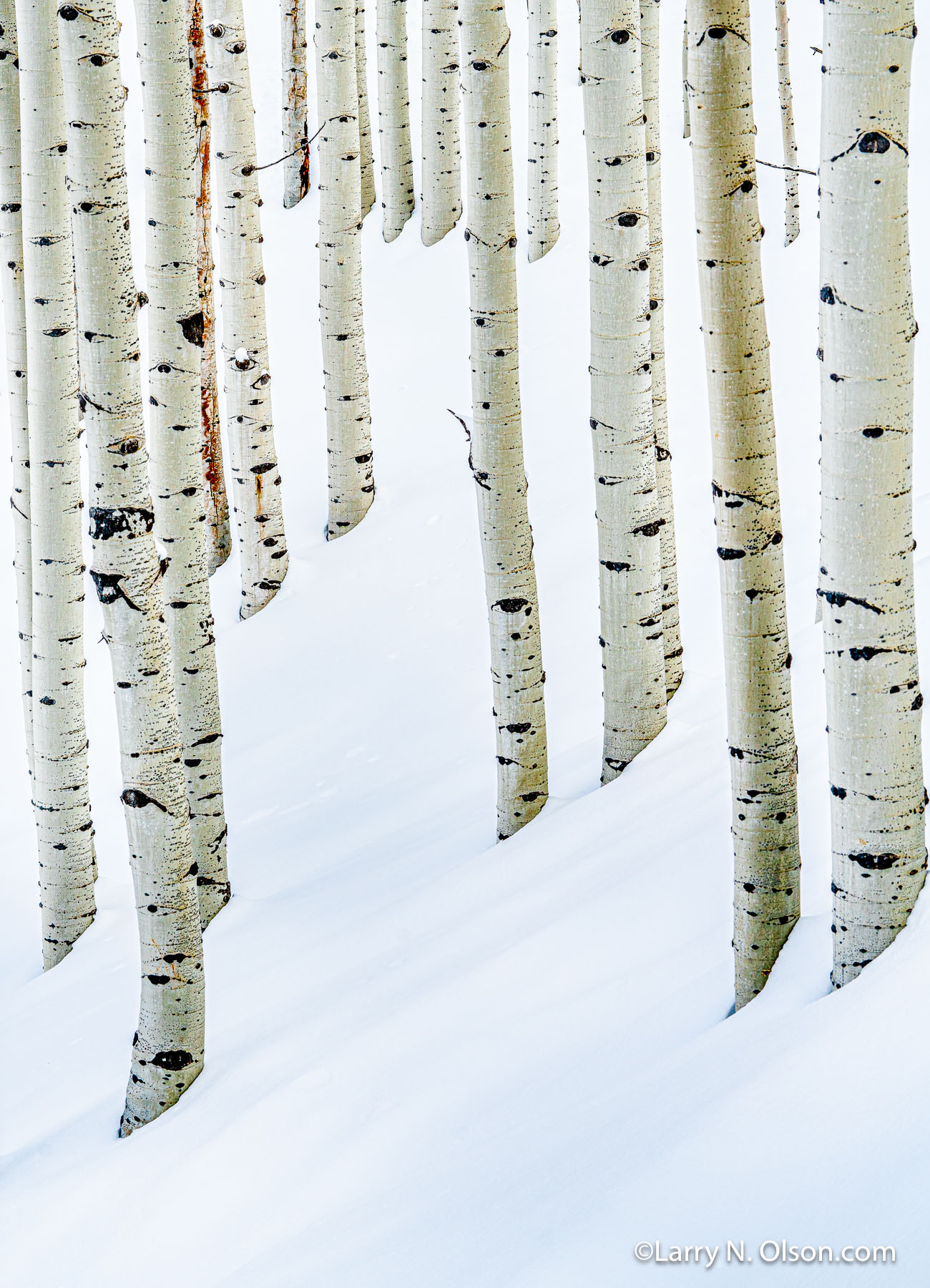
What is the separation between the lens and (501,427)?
142 inches

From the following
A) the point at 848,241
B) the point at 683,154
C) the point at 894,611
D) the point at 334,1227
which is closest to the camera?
the point at 848,241

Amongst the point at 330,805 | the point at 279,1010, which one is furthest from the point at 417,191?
the point at 279,1010

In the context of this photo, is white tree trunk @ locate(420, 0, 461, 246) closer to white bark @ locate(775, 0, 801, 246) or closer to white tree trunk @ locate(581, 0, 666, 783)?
white bark @ locate(775, 0, 801, 246)

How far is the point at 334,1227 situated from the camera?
2.21 m

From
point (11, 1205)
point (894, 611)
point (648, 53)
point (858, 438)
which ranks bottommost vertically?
point (11, 1205)

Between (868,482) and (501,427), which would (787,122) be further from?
(868,482)

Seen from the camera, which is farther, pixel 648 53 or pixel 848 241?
pixel 648 53

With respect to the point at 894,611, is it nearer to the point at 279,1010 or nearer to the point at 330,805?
the point at 279,1010

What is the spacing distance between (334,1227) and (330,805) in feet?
8.04

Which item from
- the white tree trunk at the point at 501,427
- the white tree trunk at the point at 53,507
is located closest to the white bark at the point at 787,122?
the white tree trunk at the point at 501,427

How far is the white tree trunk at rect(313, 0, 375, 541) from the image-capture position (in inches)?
244

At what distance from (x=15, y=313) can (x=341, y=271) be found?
100 inches

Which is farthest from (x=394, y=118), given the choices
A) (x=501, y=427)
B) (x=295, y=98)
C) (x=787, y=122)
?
(x=501, y=427)

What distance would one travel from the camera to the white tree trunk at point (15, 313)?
3766 mm
